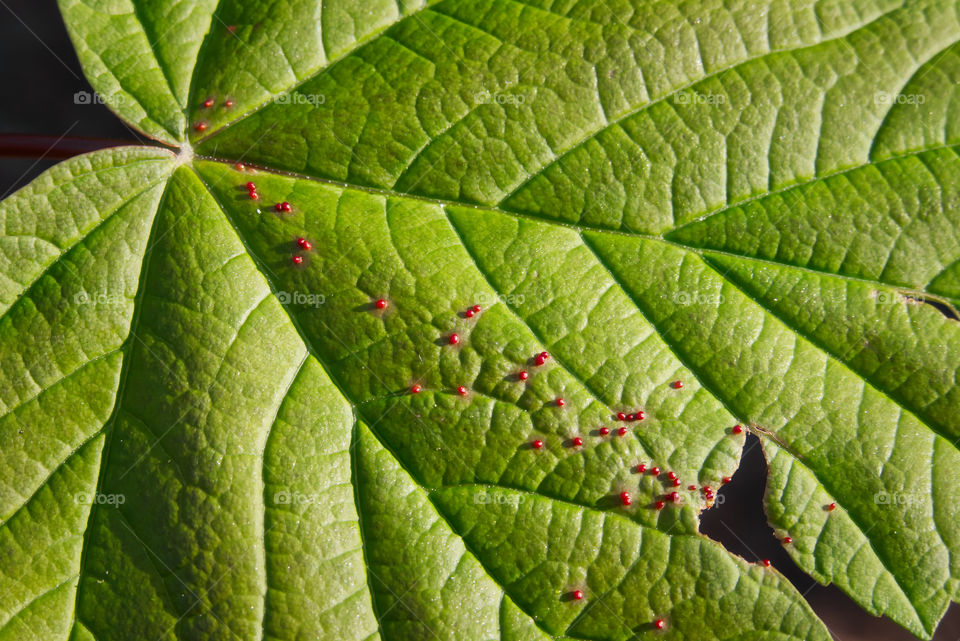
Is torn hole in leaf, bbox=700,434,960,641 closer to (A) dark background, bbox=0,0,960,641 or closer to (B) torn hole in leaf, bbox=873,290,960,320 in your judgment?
(A) dark background, bbox=0,0,960,641

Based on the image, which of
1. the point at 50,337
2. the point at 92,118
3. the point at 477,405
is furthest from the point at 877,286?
the point at 92,118

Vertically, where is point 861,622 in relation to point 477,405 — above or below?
below

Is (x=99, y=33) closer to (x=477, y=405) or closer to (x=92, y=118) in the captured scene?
(x=477, y=405)

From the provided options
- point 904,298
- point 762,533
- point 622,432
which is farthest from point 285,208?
point 762,533

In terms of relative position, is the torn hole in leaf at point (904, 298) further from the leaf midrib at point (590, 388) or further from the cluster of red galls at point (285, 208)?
the cluster of red galls at point (285, 208)

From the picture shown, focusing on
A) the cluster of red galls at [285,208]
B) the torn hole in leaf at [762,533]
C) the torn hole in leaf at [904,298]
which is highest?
the cluster of red galls at [285,208]

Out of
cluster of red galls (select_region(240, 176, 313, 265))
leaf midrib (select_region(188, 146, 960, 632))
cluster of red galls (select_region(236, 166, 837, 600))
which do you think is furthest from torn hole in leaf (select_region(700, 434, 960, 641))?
cluster of red galls (select_region(240, 176, 313, 265))

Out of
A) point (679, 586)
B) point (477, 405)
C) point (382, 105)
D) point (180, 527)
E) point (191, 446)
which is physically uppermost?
point (382, 105)

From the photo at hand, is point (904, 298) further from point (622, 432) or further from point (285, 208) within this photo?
point (285, 208)

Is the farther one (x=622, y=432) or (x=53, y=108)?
(x=53, y=108)

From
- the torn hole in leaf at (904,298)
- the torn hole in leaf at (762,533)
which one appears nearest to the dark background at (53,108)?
the torn hole in leaf at (762,533)

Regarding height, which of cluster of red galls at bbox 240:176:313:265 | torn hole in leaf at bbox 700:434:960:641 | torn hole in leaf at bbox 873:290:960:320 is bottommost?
torn hole in leaf at bbox 700:434:960:641
